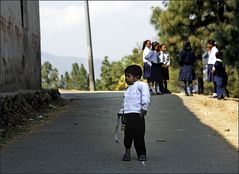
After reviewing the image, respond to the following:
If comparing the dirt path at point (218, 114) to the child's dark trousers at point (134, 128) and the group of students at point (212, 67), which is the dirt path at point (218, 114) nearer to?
the group of students at point (212, 67)

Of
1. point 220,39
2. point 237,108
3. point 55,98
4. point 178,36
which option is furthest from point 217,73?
point 178,36

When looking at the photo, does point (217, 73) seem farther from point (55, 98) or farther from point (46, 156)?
point (46, 156)

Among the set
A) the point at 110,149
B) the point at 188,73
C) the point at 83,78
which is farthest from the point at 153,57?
the point at 83,78

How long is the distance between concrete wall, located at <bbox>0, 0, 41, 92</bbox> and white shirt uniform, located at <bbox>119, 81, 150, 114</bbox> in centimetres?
602

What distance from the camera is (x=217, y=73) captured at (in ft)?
46.0

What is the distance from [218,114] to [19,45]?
492 cm

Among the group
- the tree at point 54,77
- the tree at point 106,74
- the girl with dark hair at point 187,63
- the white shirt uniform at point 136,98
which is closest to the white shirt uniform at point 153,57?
the girl with dark hair at point 187,63

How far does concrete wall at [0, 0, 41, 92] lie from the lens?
11.5 meters

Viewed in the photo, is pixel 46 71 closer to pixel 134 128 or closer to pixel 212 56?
pixel 212 56

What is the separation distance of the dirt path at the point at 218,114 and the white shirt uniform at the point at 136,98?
4.04 metres

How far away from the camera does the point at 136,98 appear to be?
5637 millimetres

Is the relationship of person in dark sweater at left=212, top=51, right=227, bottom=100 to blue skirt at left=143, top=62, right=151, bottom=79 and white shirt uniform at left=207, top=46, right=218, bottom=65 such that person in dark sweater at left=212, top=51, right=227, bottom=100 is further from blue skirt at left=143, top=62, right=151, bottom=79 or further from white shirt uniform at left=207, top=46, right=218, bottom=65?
blue skirt at left=143, top=62, right=151, bottom=79

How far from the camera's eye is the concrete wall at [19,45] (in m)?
11.5

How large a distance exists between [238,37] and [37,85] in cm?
764
